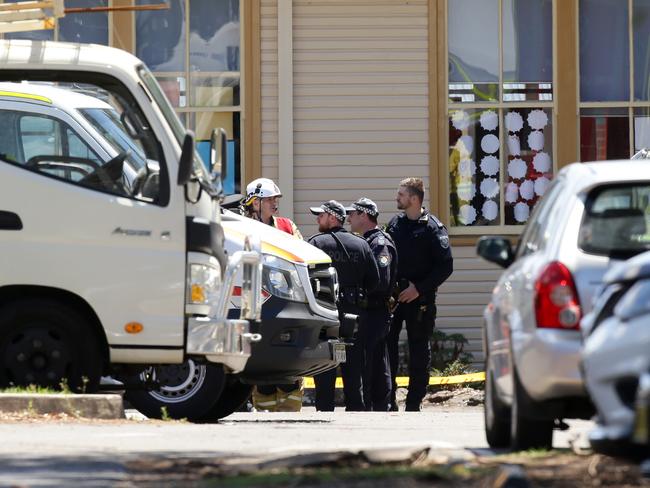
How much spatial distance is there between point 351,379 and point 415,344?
1251 millimetres

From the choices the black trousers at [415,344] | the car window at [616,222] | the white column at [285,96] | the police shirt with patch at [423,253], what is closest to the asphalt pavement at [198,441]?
the car window at [616,222]

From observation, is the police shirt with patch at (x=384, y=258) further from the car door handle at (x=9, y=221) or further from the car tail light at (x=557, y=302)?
the car tail light at (x=557, y=302)

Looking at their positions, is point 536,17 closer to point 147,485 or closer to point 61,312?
point 61,312

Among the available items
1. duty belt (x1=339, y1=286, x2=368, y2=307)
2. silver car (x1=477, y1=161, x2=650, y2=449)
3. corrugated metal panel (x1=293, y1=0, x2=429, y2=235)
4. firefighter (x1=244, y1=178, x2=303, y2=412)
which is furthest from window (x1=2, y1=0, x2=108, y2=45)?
silver car (x1=477, y1=161, x2=650, y2=449)

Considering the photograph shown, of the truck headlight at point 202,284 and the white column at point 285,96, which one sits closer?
the truck headlight at point 202,284

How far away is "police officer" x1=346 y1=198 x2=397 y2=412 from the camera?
1584 cm

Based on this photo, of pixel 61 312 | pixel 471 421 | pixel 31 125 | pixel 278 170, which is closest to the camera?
pixel 61 312

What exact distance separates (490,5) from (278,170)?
3.05m

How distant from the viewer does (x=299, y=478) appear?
7.09 m

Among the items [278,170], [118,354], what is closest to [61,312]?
[118,354]

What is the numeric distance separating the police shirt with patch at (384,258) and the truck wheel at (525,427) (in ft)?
23.5

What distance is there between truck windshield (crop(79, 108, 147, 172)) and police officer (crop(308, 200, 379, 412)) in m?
3.37

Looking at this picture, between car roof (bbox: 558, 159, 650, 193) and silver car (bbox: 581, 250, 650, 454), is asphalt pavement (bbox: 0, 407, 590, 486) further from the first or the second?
silver car (bbox: 581, 250, 650, 454)

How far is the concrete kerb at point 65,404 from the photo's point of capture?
34.9 feet
